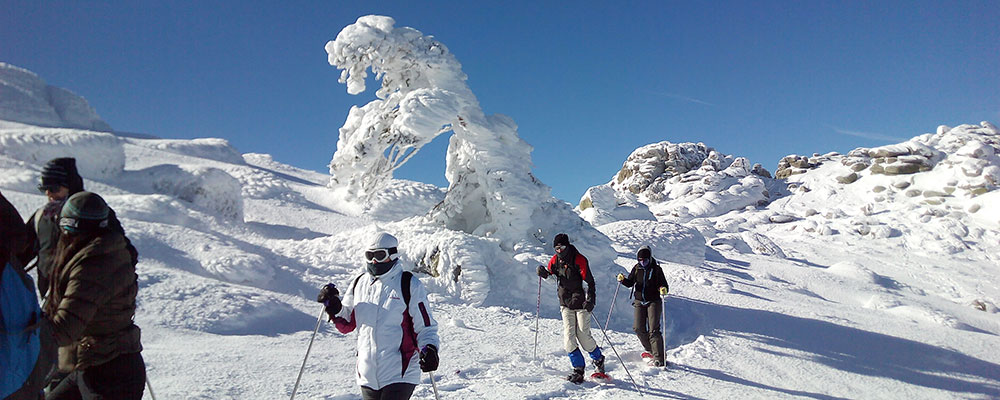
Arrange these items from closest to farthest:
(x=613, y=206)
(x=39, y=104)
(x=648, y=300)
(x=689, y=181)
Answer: (x=648, y=300) < (x=39, y=104) < (x=613, y=206) < (x=689, y=181)

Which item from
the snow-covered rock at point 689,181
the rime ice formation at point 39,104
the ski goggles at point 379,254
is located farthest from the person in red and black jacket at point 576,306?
the rime ice formation at point 39,104

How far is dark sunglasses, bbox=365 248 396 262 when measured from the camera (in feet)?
10.4

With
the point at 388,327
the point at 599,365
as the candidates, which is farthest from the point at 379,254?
the point at 599,365

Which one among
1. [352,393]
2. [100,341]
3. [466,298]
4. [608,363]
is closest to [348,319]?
[100,341]

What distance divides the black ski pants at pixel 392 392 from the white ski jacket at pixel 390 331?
1.0 inches

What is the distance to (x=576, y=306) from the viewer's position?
596 cm

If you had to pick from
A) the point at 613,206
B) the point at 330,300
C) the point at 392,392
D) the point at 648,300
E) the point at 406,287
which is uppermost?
the point at 613,206

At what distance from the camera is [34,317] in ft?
6.63

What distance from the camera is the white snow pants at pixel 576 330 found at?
19.6 ft

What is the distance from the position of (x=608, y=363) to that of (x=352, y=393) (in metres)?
3.60

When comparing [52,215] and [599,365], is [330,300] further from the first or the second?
[599,365]

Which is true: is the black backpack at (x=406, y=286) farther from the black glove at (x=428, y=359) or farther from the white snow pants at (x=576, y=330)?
the white snow pants at (x=576, y=330)

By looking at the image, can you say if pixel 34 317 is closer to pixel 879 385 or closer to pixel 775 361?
pixel 775 361

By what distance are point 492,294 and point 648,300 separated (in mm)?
3629
